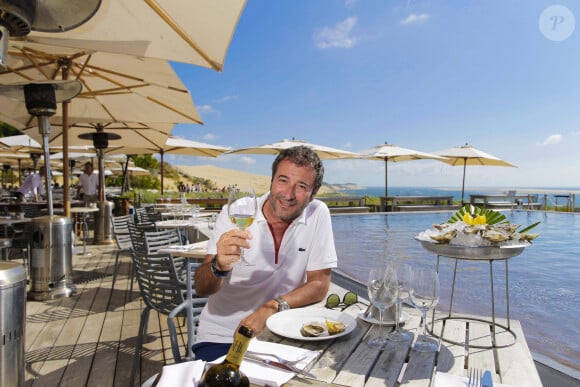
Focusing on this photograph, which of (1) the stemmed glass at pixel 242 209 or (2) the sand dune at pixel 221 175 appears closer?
(1) the stemmed glass at pixel 242 209

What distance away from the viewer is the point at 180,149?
471 inches

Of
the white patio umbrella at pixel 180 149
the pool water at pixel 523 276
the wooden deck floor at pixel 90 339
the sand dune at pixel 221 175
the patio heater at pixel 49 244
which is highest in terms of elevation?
the sand dune at pixel 221 175

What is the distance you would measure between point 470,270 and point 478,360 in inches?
206

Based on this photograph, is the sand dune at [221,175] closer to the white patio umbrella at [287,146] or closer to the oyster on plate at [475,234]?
the white patio umbrella at [287,146]

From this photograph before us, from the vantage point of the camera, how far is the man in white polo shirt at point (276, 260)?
6.28 ft

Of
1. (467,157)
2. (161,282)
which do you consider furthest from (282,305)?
(467,157)

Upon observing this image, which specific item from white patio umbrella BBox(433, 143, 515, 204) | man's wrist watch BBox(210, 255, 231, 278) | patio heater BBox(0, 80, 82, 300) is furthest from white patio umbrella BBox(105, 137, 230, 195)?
man's wrist watch BBox(210, 255, 231, 278)

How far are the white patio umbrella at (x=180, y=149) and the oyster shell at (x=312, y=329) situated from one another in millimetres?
9983

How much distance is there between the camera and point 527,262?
667 centimetres

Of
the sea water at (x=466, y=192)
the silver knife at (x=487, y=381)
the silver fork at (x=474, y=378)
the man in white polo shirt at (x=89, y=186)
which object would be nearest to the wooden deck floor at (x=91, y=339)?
the silver fork at (x=474, y=378)

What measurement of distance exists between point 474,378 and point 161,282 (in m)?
2.01

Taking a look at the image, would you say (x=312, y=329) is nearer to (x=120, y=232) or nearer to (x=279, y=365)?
(x=279, y=365)

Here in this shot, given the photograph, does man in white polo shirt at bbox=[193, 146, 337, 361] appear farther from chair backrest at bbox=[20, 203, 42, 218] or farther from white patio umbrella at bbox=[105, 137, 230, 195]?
white patio umbrella at bbox=[105, 137, 230, 195]

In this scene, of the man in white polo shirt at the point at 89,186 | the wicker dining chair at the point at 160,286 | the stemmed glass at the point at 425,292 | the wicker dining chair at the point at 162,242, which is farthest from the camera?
the man in white polo shirt at the point at 89,186
